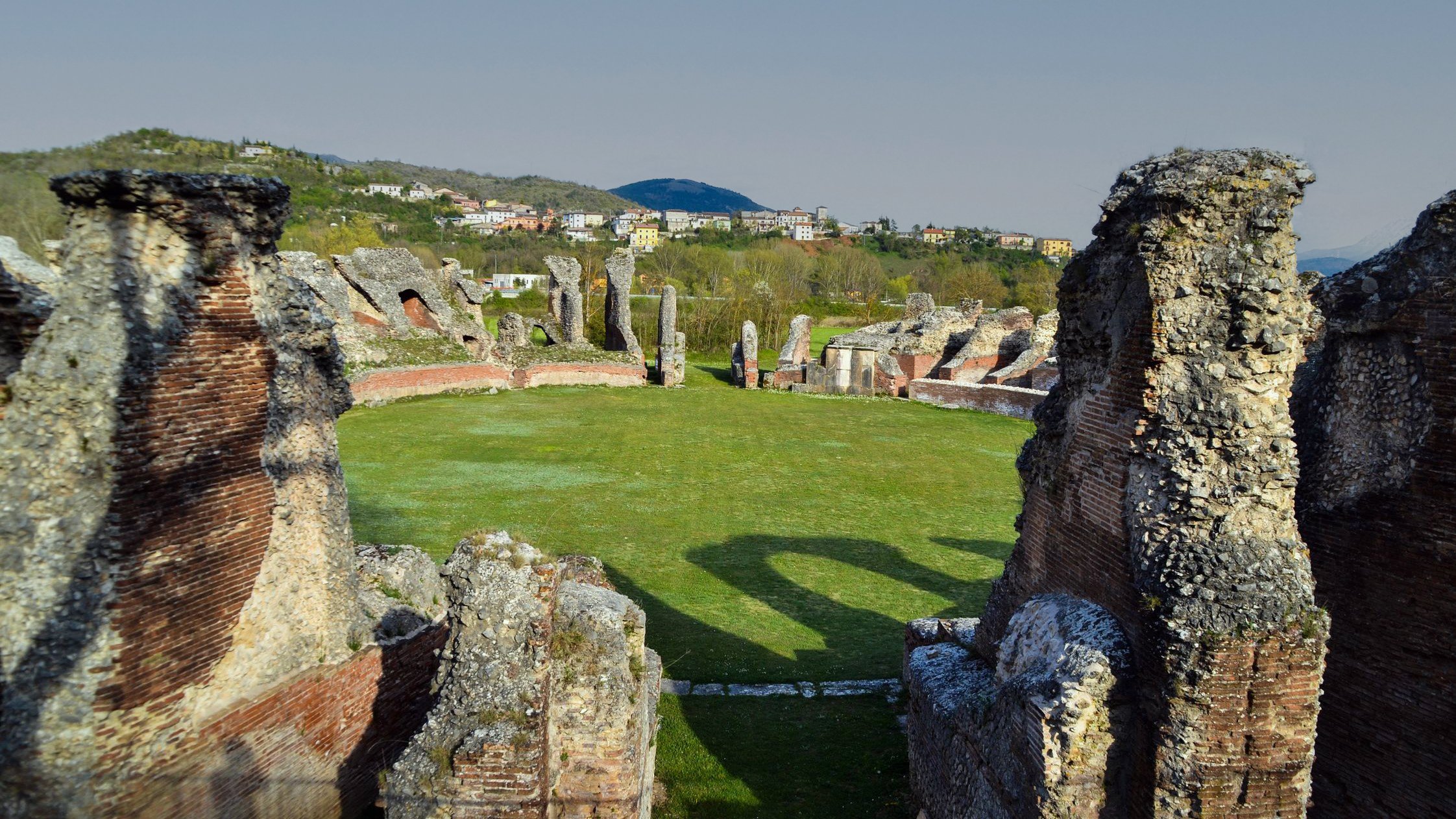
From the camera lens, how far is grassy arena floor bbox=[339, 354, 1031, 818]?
731 cm

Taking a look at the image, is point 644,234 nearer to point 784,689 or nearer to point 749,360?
point 749,360

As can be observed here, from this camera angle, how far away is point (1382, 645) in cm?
544

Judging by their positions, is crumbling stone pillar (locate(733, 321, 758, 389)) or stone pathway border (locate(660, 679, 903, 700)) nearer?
stone pathway border (locate(660, 679, 903, 700))

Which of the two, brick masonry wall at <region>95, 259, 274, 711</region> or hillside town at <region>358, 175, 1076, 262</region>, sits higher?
hillside town at <region>358, 175, 1076, 262</region>

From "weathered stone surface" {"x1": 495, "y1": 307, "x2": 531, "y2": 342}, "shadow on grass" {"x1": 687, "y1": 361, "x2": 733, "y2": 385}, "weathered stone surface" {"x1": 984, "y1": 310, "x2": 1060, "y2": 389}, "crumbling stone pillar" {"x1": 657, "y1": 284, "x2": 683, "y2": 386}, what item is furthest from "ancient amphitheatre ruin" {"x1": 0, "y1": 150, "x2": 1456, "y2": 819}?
"shadow on grass" {"x1": 687, "y1": 361, "x2": 733, "y2": 385}

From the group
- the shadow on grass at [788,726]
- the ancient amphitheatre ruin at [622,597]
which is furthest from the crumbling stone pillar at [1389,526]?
the shadow on grass at [788,726]

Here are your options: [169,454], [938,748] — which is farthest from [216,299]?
[938,748]

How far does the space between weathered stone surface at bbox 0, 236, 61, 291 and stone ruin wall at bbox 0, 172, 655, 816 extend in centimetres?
24

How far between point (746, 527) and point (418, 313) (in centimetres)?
1933

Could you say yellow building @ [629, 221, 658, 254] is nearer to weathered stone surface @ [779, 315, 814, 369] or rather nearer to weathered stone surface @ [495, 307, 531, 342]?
weathered stone surface @ [779, 315, 814, 369]

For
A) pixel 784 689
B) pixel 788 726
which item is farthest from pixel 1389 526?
pixel 784 689

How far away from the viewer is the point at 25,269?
5.03 metres

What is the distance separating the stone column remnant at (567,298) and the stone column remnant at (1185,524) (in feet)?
95.0

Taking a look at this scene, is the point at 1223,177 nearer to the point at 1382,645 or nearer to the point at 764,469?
the point at 1382,645
